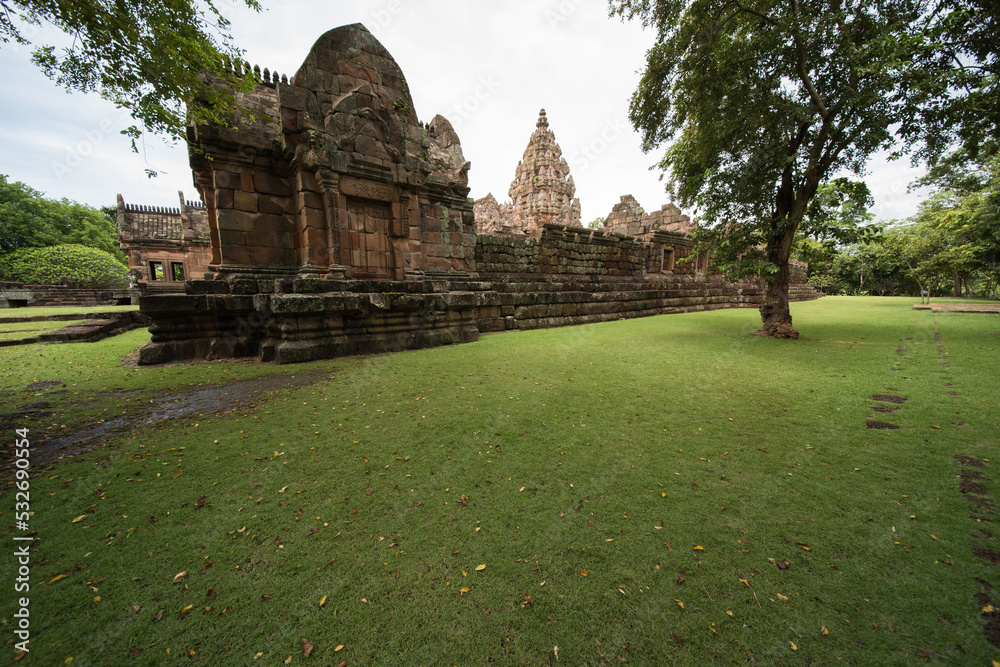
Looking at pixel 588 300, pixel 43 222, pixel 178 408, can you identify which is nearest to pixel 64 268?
Answer: pixel 43 222

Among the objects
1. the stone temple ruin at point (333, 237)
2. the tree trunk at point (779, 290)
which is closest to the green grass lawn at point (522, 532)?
the stone temple ruin at point (333, 237)

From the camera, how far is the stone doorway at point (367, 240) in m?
6.99

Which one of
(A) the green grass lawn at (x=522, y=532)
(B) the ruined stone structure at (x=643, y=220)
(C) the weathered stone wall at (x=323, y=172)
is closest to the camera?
(A) the green grass lawn at (x=522, y=532)

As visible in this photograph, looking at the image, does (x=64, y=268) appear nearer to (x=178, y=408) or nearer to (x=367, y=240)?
(x=367, y=240)

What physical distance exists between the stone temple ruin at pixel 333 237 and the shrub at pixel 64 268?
88.6 feet

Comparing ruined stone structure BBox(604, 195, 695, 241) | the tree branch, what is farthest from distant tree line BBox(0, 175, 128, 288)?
the tree branch

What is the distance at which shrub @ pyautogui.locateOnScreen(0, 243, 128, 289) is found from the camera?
22797mm

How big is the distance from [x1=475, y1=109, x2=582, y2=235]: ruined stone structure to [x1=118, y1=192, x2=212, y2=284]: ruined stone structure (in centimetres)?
1601

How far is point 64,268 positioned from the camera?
904 inches

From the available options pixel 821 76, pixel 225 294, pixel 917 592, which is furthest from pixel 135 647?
pixel 821 76

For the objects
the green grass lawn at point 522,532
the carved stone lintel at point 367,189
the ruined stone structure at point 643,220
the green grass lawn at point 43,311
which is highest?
the ruined stone structure at point 643,220

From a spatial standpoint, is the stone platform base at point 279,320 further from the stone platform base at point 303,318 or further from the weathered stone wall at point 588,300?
the weathered stone wall at point 588,300

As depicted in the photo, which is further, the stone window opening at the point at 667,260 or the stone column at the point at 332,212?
the stone window opening at the point at 667,260

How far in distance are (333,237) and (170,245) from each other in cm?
2060
